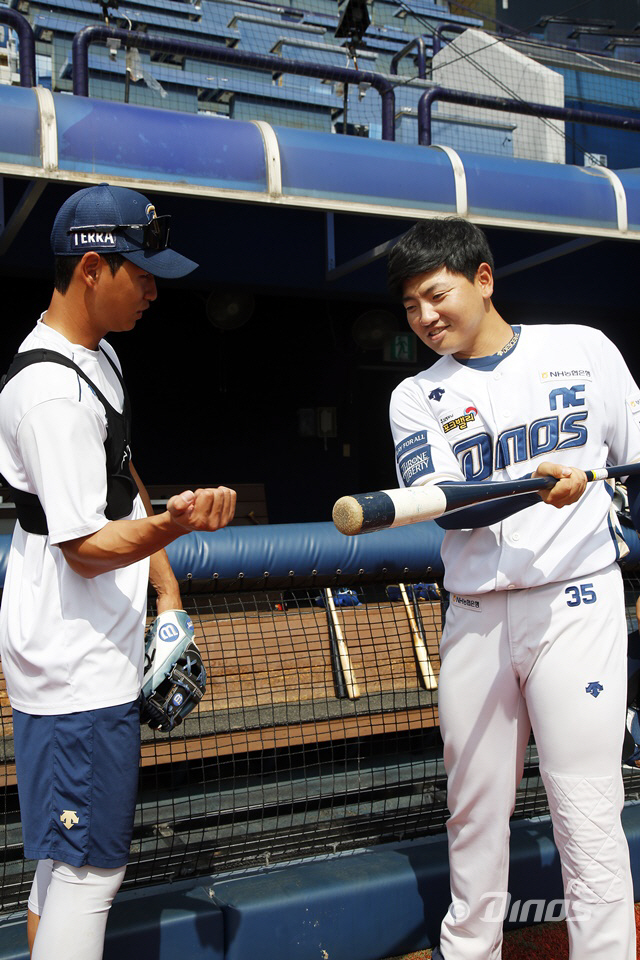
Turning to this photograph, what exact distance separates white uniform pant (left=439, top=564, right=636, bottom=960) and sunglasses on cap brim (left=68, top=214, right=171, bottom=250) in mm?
1003

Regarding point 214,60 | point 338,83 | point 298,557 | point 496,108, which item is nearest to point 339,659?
point 298,557

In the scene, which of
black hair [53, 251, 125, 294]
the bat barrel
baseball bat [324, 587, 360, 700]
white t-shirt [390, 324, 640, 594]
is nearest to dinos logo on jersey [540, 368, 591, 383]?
white t-shirt [390, 324, 640, 594]

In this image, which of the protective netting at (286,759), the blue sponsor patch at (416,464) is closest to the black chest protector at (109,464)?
the blue sponsor patch at (416,464)

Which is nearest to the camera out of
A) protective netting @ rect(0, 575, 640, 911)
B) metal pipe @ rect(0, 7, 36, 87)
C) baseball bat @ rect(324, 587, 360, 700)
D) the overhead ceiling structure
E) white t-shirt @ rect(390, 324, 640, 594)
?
white t-shirt @ rect(390, 324, 640, 594)

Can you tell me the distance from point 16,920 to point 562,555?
1583 mm

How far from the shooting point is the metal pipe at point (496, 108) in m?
5.98

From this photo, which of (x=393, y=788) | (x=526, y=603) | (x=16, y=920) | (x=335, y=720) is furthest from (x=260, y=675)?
(x=526, y=603)

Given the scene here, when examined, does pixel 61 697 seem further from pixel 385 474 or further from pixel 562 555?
pixel 385 474

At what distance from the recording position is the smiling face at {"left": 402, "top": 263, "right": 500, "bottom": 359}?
1867 mm

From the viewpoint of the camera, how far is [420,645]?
3344 millimetres

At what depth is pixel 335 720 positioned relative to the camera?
9.86 ft

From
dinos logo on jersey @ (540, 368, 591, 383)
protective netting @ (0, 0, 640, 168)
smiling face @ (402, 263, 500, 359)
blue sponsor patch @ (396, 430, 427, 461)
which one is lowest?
blue sponsor patch @ (396, 430, 427, 461)

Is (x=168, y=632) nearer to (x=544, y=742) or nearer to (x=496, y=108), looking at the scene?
(x=544, y=742)

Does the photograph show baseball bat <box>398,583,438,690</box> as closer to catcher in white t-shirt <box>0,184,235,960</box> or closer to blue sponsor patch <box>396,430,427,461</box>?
blue sponsor patch <box>396,430,427,461</box>
